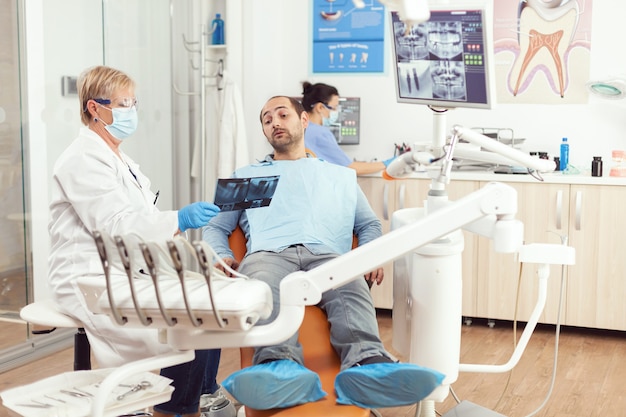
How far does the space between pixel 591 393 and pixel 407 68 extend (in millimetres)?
1635

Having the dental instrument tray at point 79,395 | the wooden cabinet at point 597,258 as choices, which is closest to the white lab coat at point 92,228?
the dental instrument tray at point 79,395

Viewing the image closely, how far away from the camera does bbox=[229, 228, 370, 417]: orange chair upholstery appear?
208cm

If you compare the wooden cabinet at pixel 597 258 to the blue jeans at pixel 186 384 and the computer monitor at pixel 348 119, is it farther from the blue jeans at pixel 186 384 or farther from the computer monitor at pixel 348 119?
the blue jeans at pixel 186 384

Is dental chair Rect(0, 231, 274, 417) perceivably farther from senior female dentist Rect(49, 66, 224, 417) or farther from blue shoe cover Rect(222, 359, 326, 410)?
senior female dentist Rect(49, 66, 224, 417)

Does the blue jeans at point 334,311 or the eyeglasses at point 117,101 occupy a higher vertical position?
the eyeglasses at point 117,101

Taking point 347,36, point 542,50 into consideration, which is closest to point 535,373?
point 542,50

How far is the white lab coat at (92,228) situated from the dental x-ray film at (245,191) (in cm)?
17

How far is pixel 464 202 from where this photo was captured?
186 centimetres

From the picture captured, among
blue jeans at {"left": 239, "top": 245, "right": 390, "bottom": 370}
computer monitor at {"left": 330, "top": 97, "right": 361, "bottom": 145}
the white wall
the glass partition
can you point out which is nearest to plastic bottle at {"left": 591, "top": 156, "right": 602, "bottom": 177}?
the white wall

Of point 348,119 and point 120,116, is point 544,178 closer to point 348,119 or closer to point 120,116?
point 348,119

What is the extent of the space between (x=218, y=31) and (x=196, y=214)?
2713 mm

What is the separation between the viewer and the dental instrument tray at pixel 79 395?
1812mm

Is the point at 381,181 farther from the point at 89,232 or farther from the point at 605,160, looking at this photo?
→ the point at 89,232

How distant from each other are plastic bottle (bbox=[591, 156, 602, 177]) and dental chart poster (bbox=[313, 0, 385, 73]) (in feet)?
4.36
